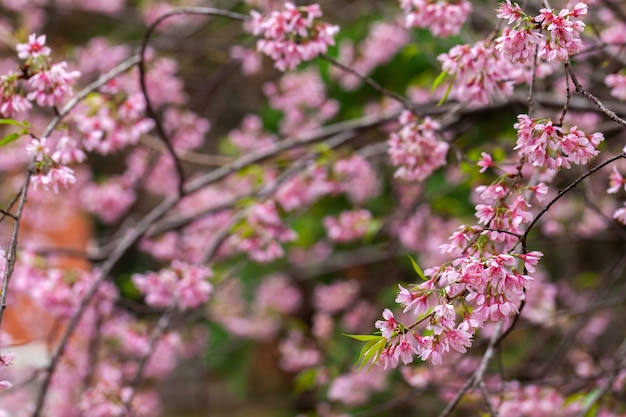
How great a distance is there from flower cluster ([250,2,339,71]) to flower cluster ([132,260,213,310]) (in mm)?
744

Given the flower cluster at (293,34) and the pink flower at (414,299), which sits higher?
the flower cluster at (293,34)

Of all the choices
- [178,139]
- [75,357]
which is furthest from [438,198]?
[75,357]

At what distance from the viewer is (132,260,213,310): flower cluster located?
208cm

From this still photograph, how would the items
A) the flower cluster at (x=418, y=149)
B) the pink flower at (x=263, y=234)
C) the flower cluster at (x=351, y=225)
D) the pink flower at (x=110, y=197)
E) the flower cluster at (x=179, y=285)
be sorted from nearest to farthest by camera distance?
the flower cluster at (x=418, y=149), the flower cluster at (x=179, y=285), the pink flower at (x=263, y=234), the flower cluster at (x=351, y=225), the pink flower at (x=110, y=197)

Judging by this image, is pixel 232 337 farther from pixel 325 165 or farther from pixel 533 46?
pixel 533 46

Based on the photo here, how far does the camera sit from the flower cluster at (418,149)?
1.58m

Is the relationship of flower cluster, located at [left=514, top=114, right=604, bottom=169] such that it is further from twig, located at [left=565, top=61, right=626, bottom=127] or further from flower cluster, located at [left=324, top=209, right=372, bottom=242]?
flower cluster, located at [left=324, top=209, right=372, bottom=242]

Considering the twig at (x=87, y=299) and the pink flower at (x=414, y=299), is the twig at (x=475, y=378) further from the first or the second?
the twig at (x=87, y=299)

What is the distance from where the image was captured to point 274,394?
5.03 metres

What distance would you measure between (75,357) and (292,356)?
38.1 inches

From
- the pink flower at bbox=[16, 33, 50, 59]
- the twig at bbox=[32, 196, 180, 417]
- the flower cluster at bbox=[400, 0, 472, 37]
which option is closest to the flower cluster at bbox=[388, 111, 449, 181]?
the flower cluster at bbox=[400, 0, 472, 37]

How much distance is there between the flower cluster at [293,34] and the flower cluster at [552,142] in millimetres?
625

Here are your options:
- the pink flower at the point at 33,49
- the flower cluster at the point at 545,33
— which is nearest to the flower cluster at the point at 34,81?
the pink flower at the point at 33,49

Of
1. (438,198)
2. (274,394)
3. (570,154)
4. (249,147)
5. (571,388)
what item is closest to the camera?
(570,154)
